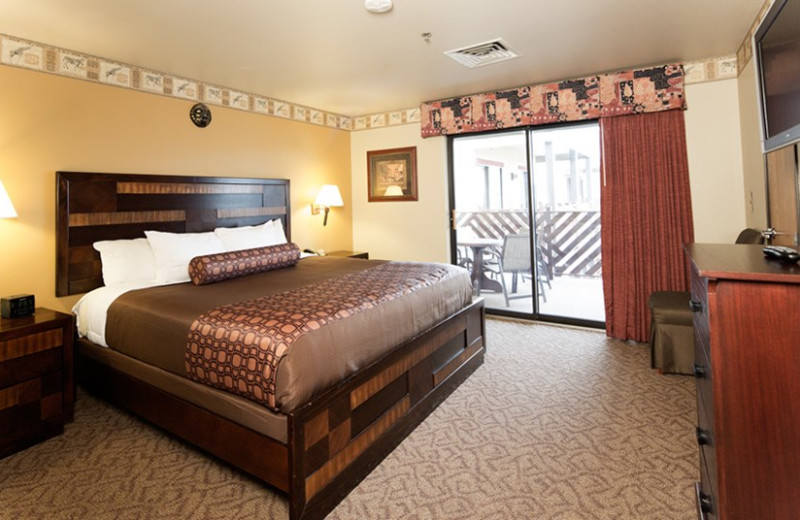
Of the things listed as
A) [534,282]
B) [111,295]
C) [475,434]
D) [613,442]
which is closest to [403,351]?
[475,434]

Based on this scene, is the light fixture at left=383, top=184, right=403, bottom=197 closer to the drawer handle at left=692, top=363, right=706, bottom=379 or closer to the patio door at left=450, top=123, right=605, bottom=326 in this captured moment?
the patio door at left=450, top=123, right=605, bottom=326

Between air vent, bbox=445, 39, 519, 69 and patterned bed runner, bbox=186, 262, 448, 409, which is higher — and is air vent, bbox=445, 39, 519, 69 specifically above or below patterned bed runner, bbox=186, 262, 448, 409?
above

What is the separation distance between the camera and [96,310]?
→ 2738 millimetres

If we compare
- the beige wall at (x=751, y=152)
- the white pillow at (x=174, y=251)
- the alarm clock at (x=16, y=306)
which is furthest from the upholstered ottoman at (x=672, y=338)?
the alarm clock at (x=16, y=306)

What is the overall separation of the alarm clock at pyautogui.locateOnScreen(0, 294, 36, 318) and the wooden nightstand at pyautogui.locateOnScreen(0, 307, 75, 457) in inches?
1.9

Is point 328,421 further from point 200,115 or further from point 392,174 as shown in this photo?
point 392,174

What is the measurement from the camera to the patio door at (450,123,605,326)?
14.9 feet

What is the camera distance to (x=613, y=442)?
232 centimetres

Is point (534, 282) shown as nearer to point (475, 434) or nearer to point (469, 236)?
point (469, 236)

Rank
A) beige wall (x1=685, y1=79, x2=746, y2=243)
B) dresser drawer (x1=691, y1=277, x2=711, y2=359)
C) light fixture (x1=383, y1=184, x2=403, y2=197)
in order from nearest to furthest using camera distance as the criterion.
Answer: dresser drawer (x1=691, y1=277, x2=711, y2=359) < beige wall (x1=685, y1=79, x2=746, y2=243) < light fixture (x1=383, y1=184, x2=403, y2=197)

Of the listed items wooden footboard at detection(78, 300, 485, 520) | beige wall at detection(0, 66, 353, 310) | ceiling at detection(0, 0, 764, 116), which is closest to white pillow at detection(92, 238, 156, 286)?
beige wall at detection(0, 66, 353, 310)

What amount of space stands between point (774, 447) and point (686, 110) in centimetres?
352

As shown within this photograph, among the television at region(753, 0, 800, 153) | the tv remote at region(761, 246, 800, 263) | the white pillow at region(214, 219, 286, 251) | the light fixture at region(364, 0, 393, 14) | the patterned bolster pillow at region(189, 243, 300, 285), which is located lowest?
the tv remote at region(761, 246, 800, 263)

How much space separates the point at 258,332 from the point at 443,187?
141 inches
